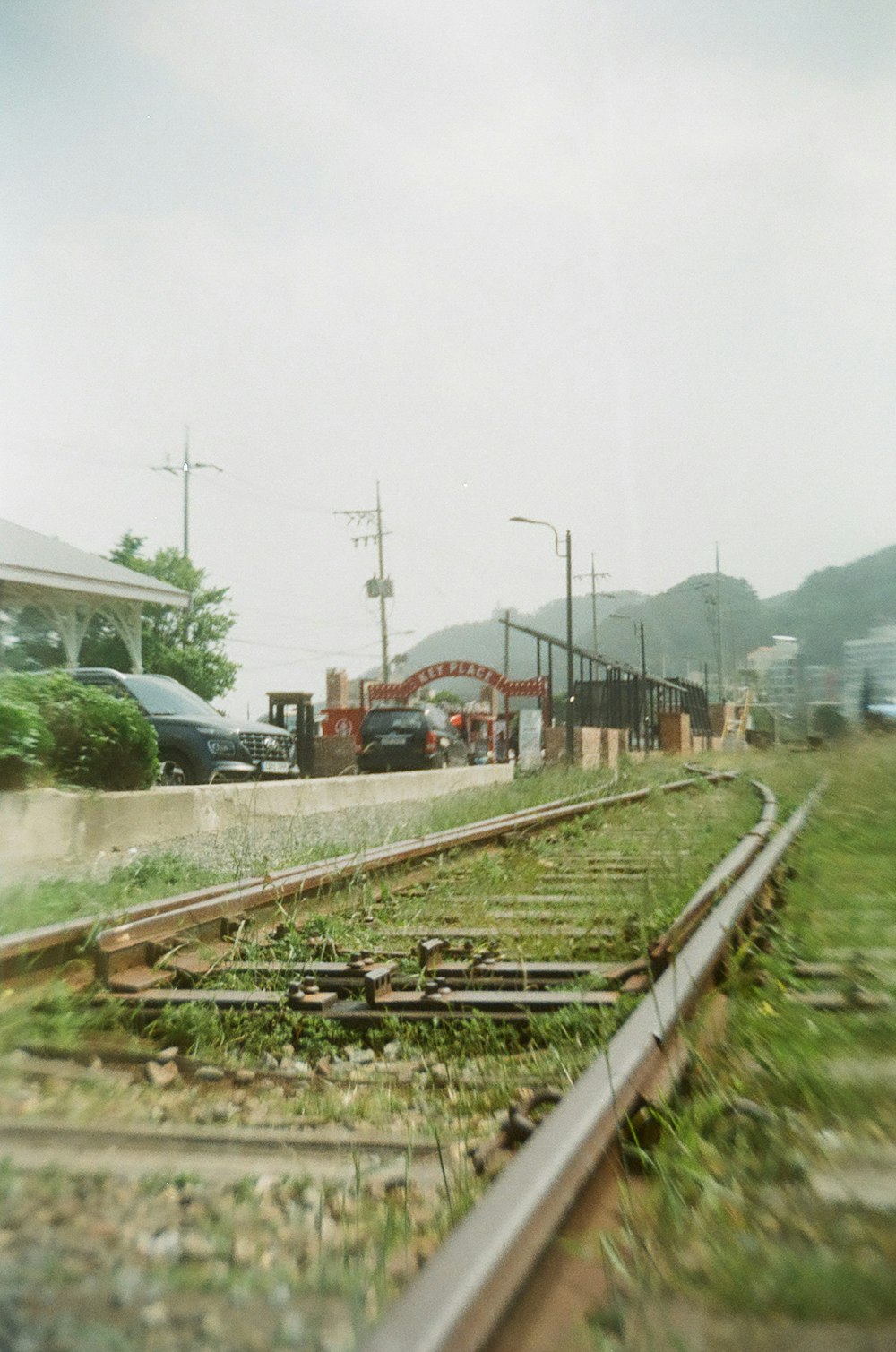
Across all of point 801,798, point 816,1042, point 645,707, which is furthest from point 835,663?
point 816,1042

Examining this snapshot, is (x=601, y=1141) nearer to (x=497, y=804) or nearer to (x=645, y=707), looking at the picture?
(x=497, y=804)

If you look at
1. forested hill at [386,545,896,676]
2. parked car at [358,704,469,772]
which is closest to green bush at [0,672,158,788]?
forested hill at [386,545,896,676]

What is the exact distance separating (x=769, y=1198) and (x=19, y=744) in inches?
283

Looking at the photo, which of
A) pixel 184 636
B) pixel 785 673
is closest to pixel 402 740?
pixel 184 636

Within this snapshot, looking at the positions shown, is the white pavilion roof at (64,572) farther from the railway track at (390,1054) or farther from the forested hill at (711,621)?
the forested hill at (711,621)

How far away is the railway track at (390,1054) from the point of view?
5.81 ft

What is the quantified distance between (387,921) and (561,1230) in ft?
11.7

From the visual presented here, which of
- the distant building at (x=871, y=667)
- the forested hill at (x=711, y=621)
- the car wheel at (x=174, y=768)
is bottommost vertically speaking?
the car wheel at (x=174, y=768)

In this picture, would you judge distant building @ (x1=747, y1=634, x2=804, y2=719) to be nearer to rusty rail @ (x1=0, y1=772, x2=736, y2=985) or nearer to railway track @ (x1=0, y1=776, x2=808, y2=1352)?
rusty rail @ (x1=0, y1=772, x2=736, y2=985)

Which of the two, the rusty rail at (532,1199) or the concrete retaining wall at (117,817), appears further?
the concrete retaining wall at (117,817)

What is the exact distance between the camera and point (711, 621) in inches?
1825

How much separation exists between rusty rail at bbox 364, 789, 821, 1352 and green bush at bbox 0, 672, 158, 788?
21.9ft

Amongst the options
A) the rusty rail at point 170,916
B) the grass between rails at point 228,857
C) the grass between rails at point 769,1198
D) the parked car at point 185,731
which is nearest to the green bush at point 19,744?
the grass between rails at point 228,857

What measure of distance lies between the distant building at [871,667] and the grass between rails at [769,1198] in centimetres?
1052
